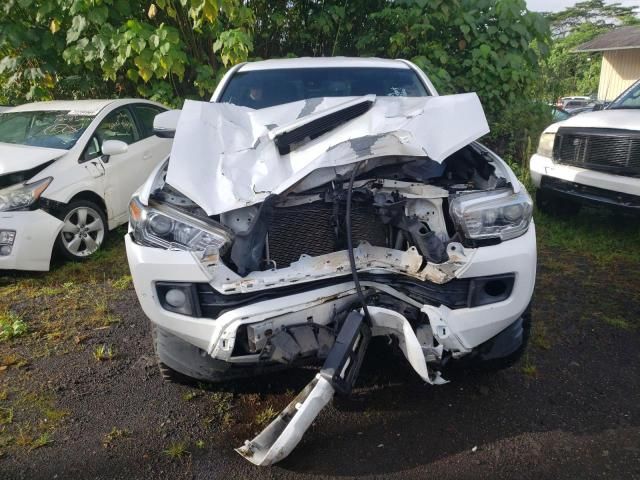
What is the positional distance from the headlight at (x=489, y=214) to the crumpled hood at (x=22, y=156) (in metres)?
3.91

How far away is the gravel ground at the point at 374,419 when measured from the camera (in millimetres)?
2373

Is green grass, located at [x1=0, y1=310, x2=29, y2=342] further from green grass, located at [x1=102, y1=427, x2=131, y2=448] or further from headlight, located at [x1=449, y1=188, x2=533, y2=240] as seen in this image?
headlight, located at [x1=449, y1=188, x2=533, y2=240]

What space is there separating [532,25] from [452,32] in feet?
3.67

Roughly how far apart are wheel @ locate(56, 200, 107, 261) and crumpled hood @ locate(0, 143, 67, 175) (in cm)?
46

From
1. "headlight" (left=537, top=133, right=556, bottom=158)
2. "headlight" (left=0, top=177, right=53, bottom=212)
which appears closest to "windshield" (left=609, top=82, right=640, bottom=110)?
"headlight" (left=537, top=133, right=556, bottom=158)

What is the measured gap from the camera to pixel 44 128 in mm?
5465

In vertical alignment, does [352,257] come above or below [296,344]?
above

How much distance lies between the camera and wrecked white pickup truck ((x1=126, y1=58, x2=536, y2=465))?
2385 mm

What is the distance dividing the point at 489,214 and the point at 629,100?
447cm

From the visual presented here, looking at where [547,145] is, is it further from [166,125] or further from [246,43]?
[166,125]

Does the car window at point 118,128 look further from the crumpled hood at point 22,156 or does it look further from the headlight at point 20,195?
the headlight at point 20,195

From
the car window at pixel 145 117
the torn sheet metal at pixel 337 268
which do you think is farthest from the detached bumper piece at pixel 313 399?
the car window at pixel 145 117

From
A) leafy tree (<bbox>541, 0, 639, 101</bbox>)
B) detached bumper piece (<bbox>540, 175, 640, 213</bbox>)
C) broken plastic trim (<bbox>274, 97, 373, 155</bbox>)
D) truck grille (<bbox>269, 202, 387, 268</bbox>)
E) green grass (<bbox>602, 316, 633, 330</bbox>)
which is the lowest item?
leafy tree (<bbox>541, 0, 639, 101</bbox>)

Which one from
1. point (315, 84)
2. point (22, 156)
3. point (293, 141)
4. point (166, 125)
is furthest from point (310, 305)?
point (22, 156)
